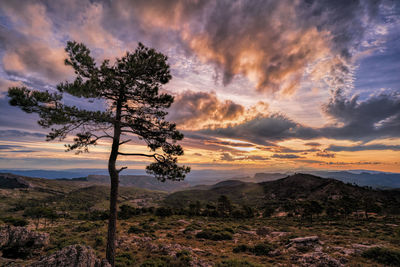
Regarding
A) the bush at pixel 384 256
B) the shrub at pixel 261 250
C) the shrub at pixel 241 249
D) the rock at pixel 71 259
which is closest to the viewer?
the rock at pixel 71 259

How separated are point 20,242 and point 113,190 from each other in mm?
12776

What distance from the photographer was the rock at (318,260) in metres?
13.1

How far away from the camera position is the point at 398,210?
7206 centimetres

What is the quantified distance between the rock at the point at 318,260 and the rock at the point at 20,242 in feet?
83.2

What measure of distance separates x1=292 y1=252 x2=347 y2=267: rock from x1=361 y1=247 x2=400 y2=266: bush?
2.95 m

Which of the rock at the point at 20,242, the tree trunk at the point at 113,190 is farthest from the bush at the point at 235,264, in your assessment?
the rock at the point at 20,242

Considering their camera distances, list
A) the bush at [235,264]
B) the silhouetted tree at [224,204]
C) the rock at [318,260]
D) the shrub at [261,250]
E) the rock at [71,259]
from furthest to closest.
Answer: the silhouetted tree at [224,204] < the shrub at [261,250] < the rock at [318,260] < the bush at [235,264] < the rock at [71,259]

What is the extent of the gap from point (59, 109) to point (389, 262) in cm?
2859

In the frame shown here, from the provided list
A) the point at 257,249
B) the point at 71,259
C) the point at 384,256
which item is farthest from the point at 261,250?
the point at 71,259

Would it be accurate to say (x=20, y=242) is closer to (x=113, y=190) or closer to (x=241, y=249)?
(x=113, y=190)

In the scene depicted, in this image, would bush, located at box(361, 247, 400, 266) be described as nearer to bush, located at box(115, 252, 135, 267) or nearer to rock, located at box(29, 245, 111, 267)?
bush, located at box(115, 252, 135, 267)

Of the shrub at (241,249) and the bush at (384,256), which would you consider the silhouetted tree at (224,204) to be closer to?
the shrub at (241,249)

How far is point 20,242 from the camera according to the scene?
15.7 m

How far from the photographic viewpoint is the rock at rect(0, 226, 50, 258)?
14773mm
